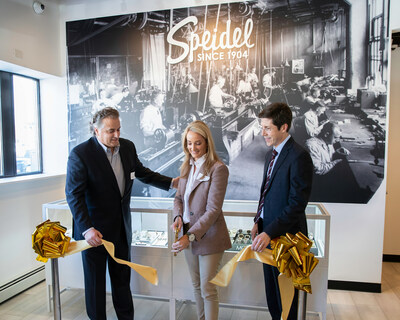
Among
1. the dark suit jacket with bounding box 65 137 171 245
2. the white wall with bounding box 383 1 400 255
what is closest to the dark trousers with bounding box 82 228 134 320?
the dark suit jacket with bounding box 65 137 171 245

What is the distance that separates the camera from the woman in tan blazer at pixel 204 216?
207cm

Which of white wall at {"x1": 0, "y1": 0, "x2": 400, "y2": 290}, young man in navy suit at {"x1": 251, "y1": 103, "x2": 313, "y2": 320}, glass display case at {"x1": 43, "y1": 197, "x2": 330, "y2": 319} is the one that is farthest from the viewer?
white wall at {"x1": 0, "y1": 0, "x2": 400, "y2": 290}

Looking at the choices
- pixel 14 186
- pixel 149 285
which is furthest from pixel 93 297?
pixel 14 186

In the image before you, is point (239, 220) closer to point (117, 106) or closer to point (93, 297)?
point (93, 297)

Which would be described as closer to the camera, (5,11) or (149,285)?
(149,285)

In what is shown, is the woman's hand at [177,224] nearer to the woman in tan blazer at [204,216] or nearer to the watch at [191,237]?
the woman in tan blazer at [204,216]

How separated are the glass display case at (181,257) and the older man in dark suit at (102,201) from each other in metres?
0.28

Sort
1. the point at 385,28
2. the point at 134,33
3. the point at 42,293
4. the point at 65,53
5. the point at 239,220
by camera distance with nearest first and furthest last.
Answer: the point at 239,220 < the point at 385,28 < the point at 42,293 < the point at 134,33 < the point at 65,53

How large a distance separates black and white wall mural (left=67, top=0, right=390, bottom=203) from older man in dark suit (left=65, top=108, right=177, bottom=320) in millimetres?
1475

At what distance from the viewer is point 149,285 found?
8.71ft

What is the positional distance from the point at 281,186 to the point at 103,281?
4.93 feet

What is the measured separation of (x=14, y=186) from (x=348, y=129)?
3.75 meters

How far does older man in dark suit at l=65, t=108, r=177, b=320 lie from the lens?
213 cm

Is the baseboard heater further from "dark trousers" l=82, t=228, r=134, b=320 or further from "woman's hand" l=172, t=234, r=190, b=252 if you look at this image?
"woman's hand" l=172, t=234, r=190, b=252
